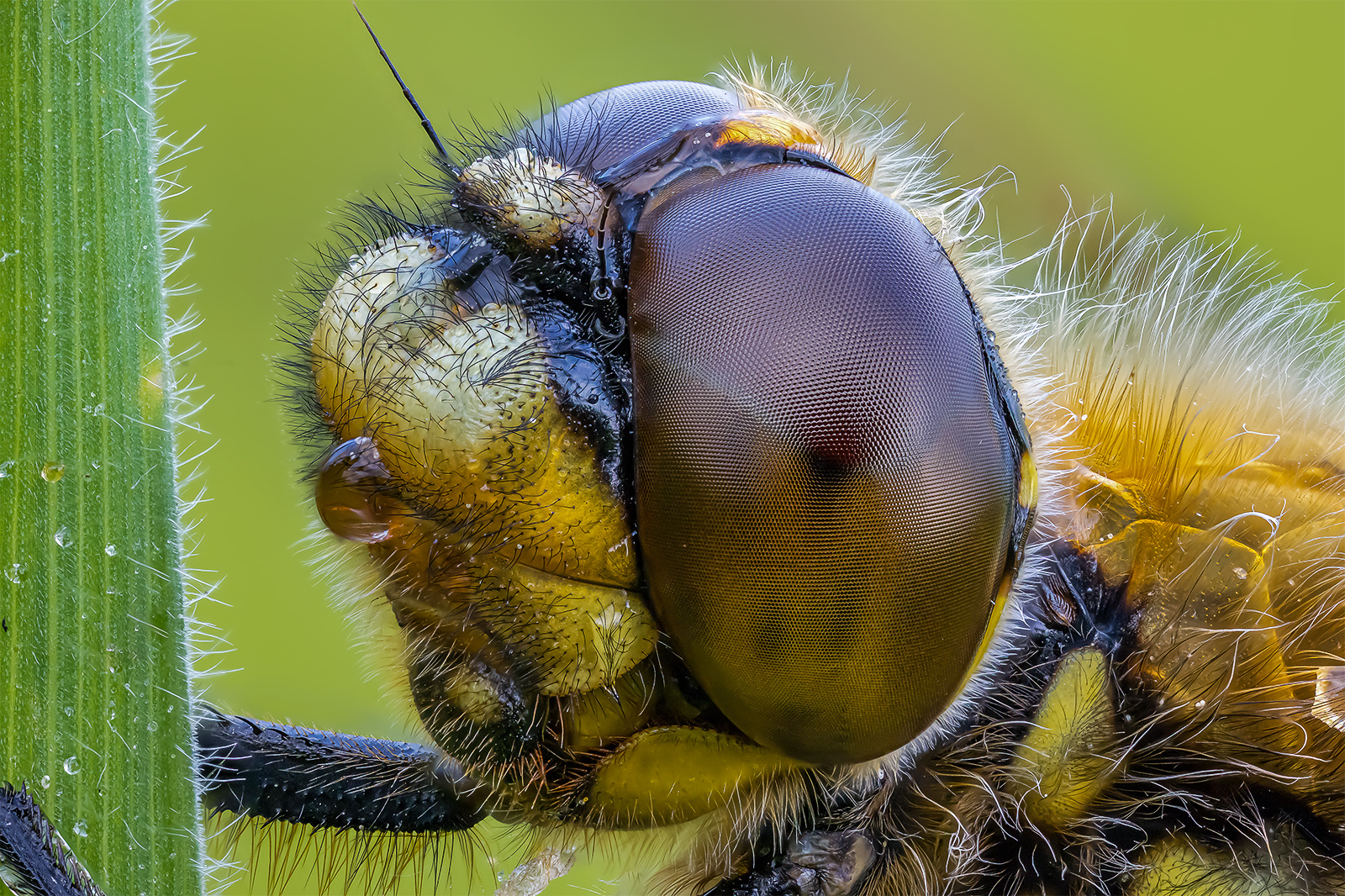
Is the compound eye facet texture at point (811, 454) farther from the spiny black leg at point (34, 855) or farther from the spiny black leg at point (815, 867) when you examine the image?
the spiny black leg at point (34, 855)

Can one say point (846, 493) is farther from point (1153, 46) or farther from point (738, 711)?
point (1153, 46)

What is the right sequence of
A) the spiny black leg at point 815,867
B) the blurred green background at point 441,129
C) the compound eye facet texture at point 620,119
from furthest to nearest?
the blurred green background at point 441,129
the spiny black leg at point 815,867
the compound eye facet texture at point 620,119

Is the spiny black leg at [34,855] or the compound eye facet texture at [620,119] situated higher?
the compound eye facet texture at [620,119]

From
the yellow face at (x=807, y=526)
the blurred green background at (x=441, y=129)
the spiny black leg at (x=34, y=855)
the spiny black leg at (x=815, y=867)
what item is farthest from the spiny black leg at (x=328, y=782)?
the blurred green background at (x=441, y=129)

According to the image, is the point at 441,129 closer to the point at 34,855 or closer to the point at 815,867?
the point at 815,867

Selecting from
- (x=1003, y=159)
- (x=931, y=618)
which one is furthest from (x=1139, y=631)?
(x=1003, y=159)

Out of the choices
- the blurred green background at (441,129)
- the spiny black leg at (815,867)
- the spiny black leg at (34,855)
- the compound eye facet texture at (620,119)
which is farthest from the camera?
the blurred green background at (441,129)

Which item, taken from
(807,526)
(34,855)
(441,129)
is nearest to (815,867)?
(807,526)

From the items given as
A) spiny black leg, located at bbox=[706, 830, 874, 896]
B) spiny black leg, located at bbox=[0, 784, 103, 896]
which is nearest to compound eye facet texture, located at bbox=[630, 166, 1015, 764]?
Result: spiny black leg, located at bbox=[706, 830, 874, 896]

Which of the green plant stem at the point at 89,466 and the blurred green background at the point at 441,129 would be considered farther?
the blurred green background at the point at 441,129
